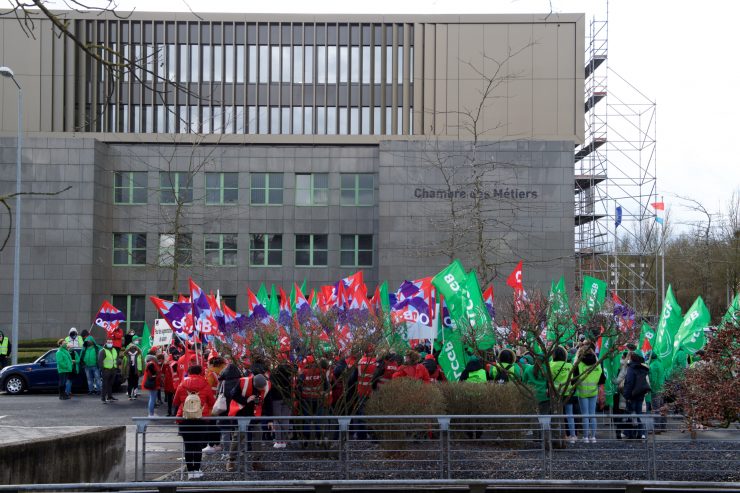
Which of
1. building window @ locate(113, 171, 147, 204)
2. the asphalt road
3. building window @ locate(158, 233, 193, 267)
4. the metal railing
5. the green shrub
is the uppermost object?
building window @ locate(113, 171, 147, 204)

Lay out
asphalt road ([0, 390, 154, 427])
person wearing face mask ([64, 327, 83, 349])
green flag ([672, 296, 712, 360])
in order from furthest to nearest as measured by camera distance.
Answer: person wearing face mask ([64, 327, 83, 349]), asphalt road ([0, 390, 154, 427]), green flag ([672, 296, 712, 360])

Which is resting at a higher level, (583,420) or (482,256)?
(482,256)

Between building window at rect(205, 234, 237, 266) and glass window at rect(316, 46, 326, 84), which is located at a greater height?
glass window at rect(316, 46, 326, 84)

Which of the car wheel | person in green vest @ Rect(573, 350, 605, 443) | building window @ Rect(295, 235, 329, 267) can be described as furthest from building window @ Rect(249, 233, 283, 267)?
person in green vest @ Rect(573, 350, 605, 443)

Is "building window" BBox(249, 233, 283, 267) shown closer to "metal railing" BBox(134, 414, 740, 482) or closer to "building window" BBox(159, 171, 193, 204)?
"building window" BBox(159, 171, 193, 204)

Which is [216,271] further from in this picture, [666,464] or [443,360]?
[666,464]

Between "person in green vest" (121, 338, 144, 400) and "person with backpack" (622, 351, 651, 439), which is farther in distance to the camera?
"person in green vest" (121, 338, 144, 400)

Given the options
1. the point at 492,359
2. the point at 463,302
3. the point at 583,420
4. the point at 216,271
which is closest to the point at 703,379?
the point at 583,420

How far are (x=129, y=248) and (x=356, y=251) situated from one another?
12164 mm

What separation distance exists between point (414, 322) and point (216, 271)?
29893 millimetres

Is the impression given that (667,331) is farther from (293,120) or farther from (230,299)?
(293,120)

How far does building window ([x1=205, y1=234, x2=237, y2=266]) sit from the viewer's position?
157 feet

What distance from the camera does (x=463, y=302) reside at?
1816 cm

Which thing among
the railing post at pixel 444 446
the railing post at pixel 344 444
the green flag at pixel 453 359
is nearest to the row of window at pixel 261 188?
the green flag at pixel 453 359
